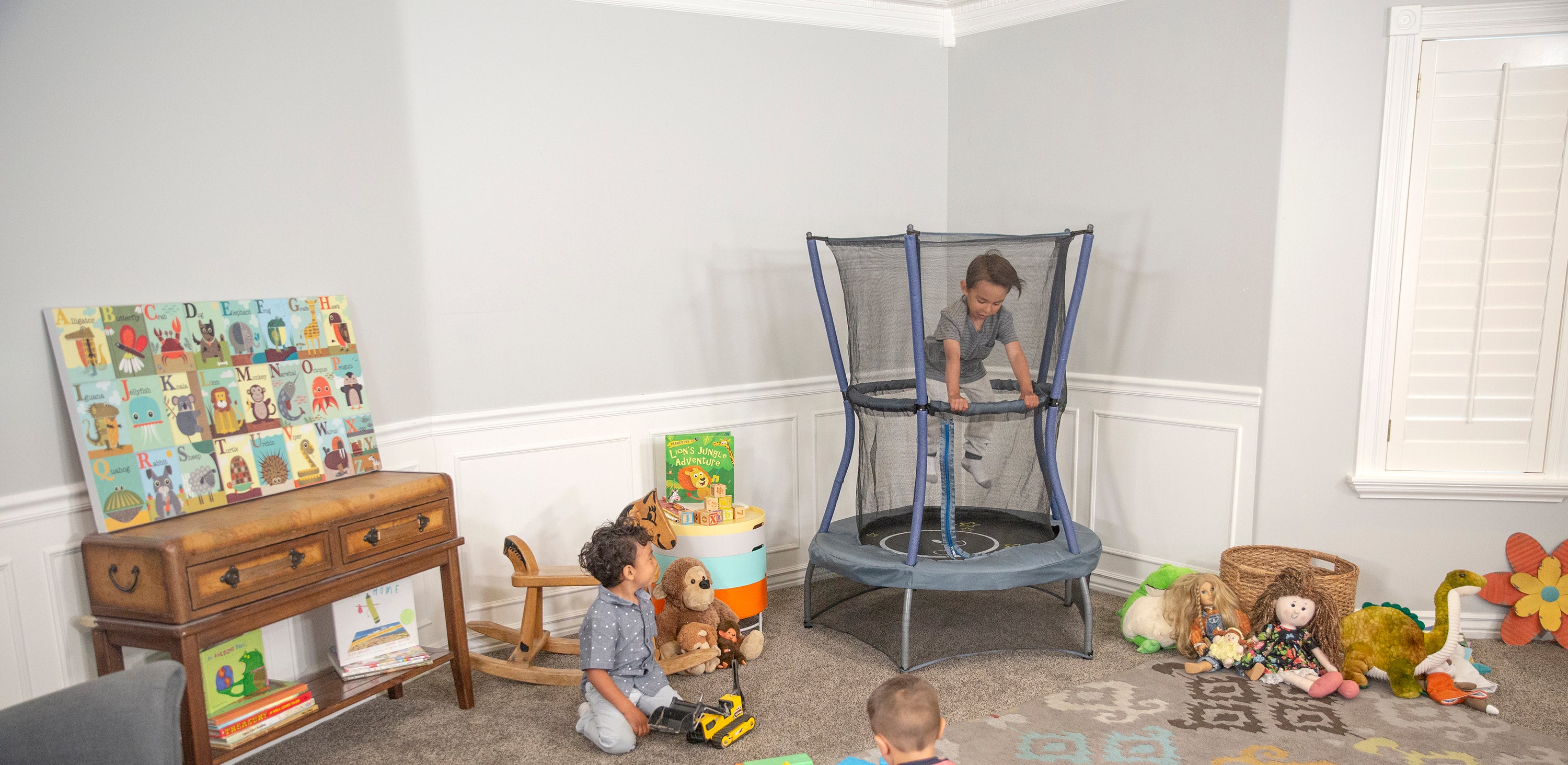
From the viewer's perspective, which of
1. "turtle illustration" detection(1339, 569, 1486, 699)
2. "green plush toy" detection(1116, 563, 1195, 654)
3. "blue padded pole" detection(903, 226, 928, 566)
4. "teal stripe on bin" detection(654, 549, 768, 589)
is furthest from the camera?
"teal stripe on bin" detection(654, 549, 768, 589)

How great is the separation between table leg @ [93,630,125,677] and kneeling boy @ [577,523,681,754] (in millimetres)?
1091

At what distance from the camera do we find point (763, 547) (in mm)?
3488

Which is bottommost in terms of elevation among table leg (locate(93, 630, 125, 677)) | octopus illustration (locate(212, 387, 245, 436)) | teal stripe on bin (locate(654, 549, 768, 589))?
teal stripe on bin (locate(654, 549, 768, 589))

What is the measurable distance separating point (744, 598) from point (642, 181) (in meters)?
1.58

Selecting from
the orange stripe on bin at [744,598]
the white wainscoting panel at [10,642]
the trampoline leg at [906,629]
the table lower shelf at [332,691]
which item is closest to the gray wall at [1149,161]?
the trampoline leg at [906,629]

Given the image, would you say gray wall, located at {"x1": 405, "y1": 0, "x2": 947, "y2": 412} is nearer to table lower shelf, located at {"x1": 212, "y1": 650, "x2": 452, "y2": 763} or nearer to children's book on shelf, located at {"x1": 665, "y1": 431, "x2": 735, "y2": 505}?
children's book on shelf, located at {"x1": 665, "y1": 431, "x2": 735, "y2": 505}

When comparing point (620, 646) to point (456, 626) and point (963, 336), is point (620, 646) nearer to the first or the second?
point (456, 626)

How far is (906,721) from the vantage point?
68.6 inches

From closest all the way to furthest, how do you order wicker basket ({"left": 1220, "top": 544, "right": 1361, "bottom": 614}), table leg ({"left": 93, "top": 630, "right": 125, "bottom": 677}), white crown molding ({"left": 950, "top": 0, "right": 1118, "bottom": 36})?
table leg ({"left": 93, "top": 630, "right": 125, "bottom": 677})
wicker basket ({"left": 1220, "top": 544, "right": 1361, "bottom": 614})
white crown molding ({"left": 950, "top": 0, "right": 1118, "bottom": 36})

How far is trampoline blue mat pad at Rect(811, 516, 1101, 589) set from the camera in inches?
121

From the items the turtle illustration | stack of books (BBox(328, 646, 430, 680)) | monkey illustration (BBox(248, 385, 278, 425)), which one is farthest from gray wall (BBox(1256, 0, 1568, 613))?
monkey illustration (BBox(248, 385, 278, 425))

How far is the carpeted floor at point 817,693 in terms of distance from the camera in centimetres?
268

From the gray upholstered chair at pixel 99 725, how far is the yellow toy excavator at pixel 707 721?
50.8 inches

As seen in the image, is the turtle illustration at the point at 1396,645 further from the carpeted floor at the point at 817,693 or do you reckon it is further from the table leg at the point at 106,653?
the table leg at the point at 106,653
